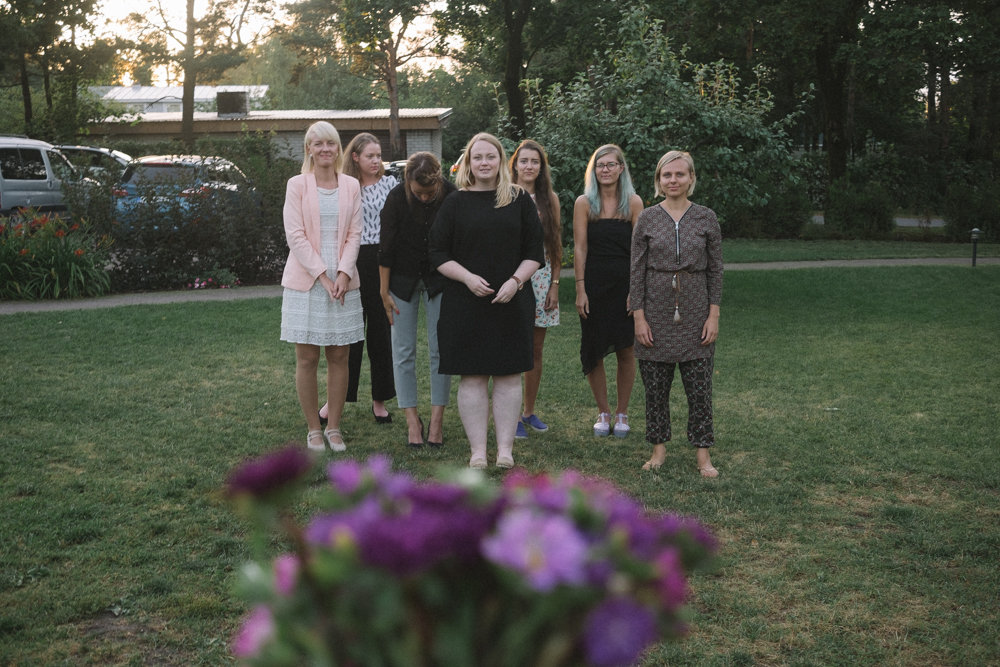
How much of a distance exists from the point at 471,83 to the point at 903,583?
2296 inches

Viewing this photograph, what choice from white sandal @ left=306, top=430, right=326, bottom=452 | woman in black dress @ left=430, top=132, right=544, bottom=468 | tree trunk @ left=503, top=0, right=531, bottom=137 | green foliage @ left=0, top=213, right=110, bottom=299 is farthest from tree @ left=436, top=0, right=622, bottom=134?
woman in black dress @ left=430, top=132, right=544, bottom=468

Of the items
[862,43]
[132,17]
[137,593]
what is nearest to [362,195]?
[137,593]

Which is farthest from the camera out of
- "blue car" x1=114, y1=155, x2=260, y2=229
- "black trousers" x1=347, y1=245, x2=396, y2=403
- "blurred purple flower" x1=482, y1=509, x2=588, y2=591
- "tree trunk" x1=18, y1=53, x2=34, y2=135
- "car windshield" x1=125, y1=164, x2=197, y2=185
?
"tree trunk" x1=18, y1=53, x2=34, y2=135

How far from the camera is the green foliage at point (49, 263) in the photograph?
1267 cm

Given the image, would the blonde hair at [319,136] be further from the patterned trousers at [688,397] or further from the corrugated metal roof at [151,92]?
the corrugated metal roof at [151,92]

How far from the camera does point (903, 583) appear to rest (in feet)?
13.3

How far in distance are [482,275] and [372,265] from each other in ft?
4.64

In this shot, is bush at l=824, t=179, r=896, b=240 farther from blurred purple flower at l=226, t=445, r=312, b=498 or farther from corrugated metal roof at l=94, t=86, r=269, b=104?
corrugated metal roof at l=94, t=86, r=269, b=104

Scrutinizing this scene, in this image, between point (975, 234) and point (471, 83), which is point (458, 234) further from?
point (471, 83)

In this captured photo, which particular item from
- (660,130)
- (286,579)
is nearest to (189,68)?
(660,130)

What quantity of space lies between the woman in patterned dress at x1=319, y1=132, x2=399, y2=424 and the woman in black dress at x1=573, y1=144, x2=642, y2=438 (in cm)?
140

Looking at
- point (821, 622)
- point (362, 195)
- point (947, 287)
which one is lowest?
point (821, 622)

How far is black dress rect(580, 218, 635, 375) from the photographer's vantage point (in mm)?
6449

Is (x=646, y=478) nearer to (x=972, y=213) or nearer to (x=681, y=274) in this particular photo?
(x=681, y=274)
